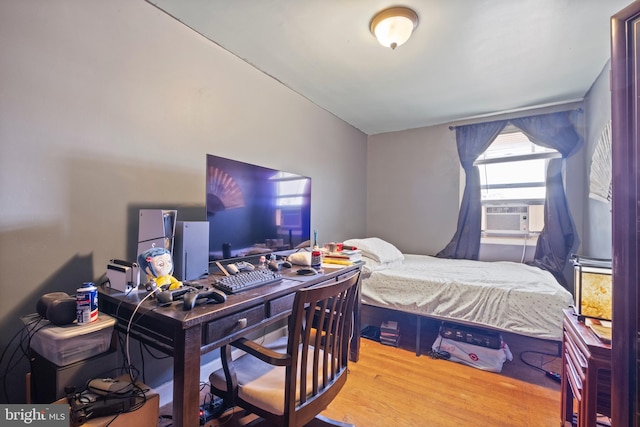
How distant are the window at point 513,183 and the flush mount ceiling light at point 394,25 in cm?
233

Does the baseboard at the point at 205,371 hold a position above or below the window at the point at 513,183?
below

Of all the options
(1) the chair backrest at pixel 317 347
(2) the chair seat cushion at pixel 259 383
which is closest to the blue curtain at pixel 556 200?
(1) the chair backrest at pixel 317 347

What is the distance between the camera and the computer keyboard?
1.22m

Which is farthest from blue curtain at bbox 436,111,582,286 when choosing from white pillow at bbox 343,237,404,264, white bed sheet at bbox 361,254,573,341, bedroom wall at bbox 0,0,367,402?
bedroom wall at bbox 0,0,367,402

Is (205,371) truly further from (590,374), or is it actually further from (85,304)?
(590,374)

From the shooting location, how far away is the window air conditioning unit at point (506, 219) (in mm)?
3266

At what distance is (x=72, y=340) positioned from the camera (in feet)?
3.41

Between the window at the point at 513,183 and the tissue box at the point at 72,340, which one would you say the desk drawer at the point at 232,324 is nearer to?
the tissue box at the point at 72,340

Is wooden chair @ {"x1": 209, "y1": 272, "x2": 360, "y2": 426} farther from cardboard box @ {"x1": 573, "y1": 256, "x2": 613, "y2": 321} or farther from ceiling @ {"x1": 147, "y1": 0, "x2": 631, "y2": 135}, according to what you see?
ceiling @ {"x1": 147, "y1": 0, "x2": 631, "y2": 135}

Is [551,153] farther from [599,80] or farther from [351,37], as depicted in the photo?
[351,37]

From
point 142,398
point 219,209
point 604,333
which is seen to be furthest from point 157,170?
point 604,333

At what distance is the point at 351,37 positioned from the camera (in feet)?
6.28

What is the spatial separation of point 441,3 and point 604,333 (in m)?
1.84

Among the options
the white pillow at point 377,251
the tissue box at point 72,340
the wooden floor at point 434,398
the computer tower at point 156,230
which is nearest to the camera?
the tissue box at point 72,340
